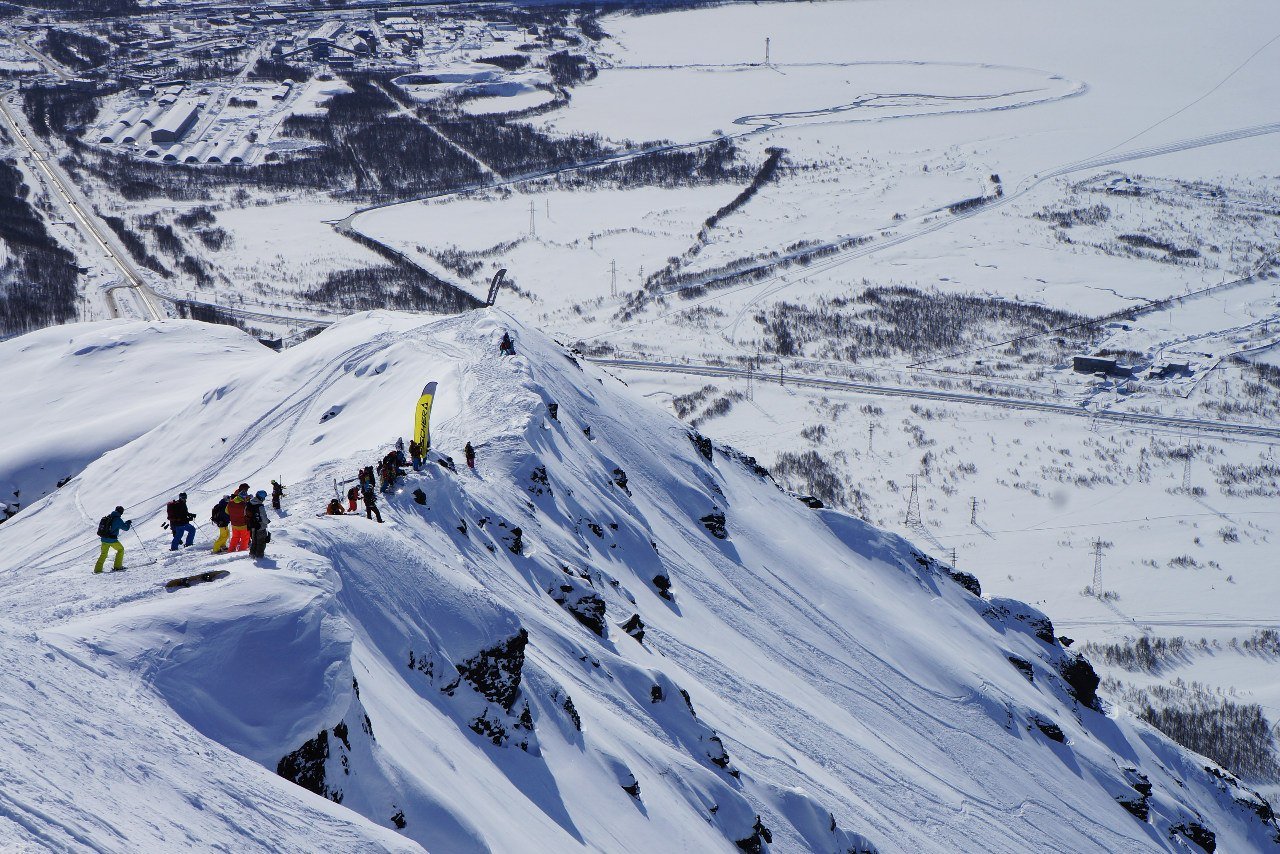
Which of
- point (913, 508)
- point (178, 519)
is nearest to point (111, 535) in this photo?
point (178, 519)

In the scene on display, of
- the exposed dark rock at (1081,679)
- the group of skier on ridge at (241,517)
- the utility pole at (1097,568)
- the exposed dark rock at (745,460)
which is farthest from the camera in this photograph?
the utility pole at (1097,568)

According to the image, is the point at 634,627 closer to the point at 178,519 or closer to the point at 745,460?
the point at 178,519

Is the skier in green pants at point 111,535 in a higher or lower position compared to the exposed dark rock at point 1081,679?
higher

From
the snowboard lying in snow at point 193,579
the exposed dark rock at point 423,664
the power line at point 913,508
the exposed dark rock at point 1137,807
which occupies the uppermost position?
the snowboard lying in snow at point 193,579

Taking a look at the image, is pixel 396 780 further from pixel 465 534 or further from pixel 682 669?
pixel 682 669

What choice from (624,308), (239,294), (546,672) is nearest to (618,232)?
(624,308)

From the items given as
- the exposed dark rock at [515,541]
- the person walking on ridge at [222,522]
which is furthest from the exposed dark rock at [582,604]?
the person walking on ridge at [222,522]

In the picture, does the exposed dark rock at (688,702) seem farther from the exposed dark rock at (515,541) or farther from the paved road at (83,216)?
the paved road at (83,216)
